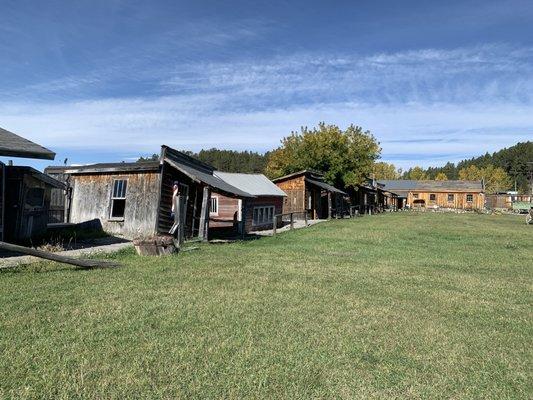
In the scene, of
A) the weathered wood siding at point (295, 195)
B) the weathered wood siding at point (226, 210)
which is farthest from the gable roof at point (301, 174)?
the weathered wood siding at point (226, 210)

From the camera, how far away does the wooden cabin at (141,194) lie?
17.8 m

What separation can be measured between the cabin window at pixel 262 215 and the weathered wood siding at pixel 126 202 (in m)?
9.90

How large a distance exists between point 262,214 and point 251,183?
2.26 m

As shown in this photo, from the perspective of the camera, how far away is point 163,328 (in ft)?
20.4

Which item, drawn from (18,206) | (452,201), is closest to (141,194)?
(18,206)

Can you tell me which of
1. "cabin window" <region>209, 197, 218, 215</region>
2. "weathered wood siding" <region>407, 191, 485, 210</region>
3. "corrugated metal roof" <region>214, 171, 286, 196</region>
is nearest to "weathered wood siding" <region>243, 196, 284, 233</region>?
"corrugated metal roof" <region>214, 171, 286, 196</region>

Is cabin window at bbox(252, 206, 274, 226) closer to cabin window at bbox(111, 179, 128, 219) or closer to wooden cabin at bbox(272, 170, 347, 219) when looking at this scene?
wooden cabin at bbox(272, 170, 347, 219)

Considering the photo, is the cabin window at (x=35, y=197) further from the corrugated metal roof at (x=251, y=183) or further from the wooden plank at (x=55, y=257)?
the corrugated metal roof at (x=251, y=183)

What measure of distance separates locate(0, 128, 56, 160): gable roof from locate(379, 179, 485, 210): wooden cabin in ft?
247

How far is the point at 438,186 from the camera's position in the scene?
8588 cm

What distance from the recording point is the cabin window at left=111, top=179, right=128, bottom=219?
61.9ft

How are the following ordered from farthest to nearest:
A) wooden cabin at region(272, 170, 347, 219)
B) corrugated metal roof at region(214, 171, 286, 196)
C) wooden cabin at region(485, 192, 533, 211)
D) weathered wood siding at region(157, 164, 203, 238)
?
1. wooden cabin at region(485, 192, 533, 211)
2. wooden cabin at region(272, 170, 347, 219)
3. corrugated metal roof at region(214, 171, 286, 196)
4. weathered wood siding at region(157, 164, 203, 238)

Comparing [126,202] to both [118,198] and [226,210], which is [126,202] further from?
[226,210]

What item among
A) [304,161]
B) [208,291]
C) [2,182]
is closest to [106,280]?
[208,291]
